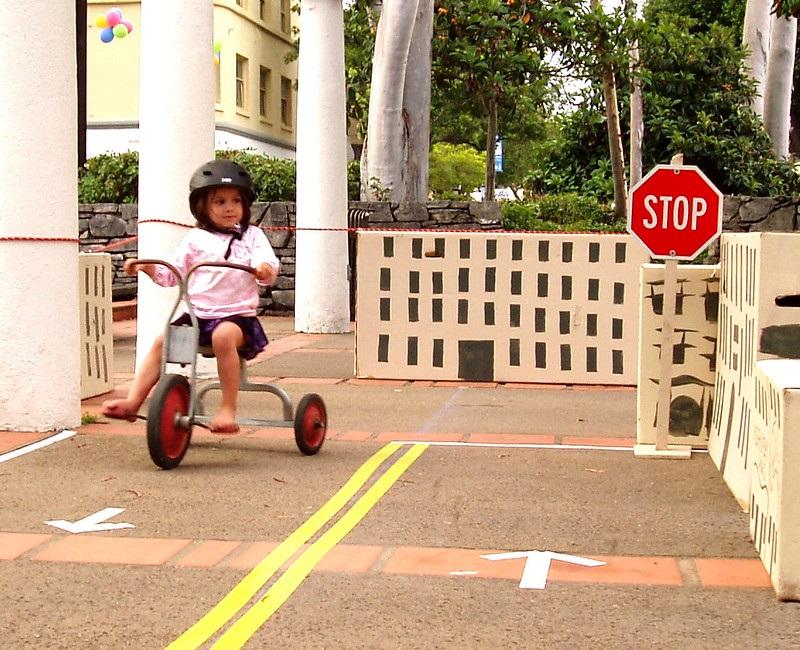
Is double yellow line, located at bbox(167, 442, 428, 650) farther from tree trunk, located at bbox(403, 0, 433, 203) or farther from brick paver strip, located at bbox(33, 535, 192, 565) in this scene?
tree trunk, located at bbox(403, 0, 433, 203)

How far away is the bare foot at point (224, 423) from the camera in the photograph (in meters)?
7.20

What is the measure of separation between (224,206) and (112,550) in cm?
249

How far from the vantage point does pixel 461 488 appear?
272 inches

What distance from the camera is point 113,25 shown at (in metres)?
40.0

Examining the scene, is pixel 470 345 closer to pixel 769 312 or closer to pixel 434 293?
pixel 434 293

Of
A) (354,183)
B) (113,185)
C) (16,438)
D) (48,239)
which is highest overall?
(354,183)

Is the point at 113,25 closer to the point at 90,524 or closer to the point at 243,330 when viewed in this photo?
the point at 243,330

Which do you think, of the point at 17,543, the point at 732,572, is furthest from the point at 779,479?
the point at 17,543

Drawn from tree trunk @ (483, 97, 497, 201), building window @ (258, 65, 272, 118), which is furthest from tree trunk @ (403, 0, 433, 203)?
building window @ (258, 65, 272, 118)

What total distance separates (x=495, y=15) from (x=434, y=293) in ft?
44.1

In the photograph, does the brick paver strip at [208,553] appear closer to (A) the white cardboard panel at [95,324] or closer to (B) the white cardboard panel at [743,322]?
(B) the white cardboard panel at [743,322]

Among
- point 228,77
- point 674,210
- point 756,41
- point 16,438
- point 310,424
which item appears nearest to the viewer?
point 310,424

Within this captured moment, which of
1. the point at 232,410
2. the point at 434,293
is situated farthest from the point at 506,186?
the point at 232,410

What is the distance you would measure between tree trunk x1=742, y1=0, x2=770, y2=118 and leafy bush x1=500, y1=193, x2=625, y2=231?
14.3ft
